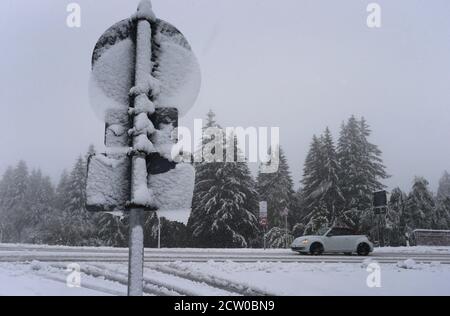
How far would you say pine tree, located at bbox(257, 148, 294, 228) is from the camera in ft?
166

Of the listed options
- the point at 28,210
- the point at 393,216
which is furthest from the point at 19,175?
the point at 393,216

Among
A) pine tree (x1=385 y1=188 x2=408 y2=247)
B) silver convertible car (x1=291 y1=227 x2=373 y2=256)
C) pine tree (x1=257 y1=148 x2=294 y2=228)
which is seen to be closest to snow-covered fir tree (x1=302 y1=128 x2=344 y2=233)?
pine tree (x1=257 y1=148 x2=294 y2=228)

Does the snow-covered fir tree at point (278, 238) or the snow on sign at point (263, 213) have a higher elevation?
the snow on sign at point (263, 213)

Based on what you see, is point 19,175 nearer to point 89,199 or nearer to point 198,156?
point 198,156

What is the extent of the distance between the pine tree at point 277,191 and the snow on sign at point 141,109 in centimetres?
4753

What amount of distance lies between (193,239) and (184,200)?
3774 cm

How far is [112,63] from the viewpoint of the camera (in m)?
3.31

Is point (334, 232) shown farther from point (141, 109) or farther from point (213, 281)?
point (141, 109)

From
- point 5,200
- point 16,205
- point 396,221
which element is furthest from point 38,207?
point 396,221

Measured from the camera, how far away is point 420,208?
149ft

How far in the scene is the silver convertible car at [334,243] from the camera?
20.7 metres

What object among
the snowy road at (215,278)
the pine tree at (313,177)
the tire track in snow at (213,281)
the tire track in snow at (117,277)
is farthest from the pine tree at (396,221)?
the tire track in snow at (117,277)

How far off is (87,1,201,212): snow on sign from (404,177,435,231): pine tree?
45.7 m

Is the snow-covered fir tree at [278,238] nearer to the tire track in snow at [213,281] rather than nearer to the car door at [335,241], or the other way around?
the car door at [335,241]
